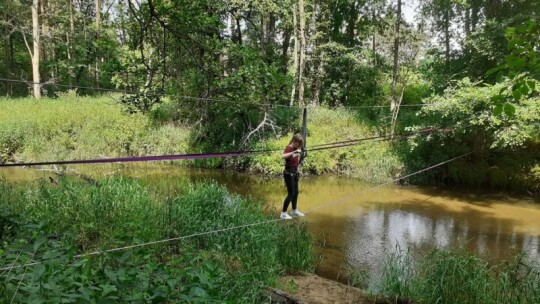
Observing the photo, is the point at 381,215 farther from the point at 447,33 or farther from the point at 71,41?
the point at 71,41

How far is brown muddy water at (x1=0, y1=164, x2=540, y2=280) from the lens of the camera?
7.28 m

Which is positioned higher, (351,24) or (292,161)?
(351,24)

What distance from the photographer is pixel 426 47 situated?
648 inches

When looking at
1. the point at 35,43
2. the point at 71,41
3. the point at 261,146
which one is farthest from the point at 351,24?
the point at 71,41

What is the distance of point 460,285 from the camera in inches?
184

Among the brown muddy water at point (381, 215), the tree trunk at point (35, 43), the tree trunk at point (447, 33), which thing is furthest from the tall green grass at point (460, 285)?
the tree trunk at point (35, 43)

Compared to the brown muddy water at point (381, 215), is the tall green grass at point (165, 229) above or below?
above

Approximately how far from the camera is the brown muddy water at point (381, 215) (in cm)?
728

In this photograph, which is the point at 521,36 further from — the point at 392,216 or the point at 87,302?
the point at 392,216

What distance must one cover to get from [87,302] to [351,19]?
773 inches

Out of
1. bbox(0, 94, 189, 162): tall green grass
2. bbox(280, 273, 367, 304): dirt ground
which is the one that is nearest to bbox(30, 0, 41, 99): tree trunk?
bbox(0, 94, 189, 162): tall green grass

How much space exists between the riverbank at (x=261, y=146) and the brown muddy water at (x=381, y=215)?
1.93 feet

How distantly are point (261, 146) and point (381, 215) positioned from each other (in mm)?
5753

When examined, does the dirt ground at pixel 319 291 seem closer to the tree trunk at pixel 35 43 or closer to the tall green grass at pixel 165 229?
the tall green grass at pixel 165 229
